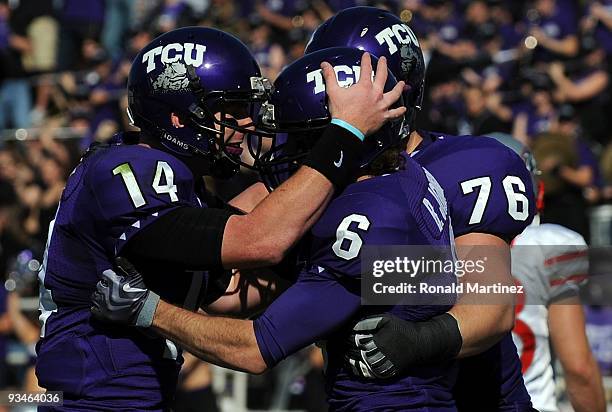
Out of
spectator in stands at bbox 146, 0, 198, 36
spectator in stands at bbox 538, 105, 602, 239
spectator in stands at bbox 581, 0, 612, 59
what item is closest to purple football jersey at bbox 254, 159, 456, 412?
spectator in stands at bbox 538, 105, 602, 239

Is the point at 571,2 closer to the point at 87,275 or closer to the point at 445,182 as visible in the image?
the point at 445,182

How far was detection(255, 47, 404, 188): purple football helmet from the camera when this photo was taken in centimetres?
349

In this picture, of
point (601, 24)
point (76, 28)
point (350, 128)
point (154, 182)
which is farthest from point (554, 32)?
point (154, 182)

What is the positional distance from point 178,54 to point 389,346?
1.25 m

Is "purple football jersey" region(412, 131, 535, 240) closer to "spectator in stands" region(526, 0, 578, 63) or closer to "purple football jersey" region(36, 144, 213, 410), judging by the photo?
"purple football jersey" region(36, 144, 213, 410)

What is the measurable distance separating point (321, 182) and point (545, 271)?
67.4 inches

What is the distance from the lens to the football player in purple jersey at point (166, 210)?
3.41m

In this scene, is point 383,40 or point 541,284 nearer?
point 383,40

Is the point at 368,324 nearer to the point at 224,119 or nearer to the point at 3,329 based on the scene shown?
the point at 224,119

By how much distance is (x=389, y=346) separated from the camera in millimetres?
3279

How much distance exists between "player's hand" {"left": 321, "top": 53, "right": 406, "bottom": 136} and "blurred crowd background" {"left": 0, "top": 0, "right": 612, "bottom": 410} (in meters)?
2.80

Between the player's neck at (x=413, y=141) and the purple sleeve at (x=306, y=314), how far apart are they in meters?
0.93

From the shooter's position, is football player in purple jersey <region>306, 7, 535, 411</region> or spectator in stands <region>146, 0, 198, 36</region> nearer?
football player in purple jersey <region>306, 7, 535, 411</region>

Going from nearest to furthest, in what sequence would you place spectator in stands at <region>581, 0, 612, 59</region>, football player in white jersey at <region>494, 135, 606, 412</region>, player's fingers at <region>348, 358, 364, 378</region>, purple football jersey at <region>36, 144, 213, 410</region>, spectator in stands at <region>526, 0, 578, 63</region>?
player's fingers at <region>348, 358, 364, 378</region>, purple football jersey at <region>36, 144, 213, 410</region>, football player in white jersey at <region>494, 135, 606, 412</region>, spectator in stands at <region>581, 0, 612, 59</region>, spectator in stands at <region>526, 0, 578, 63</region>
